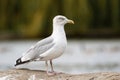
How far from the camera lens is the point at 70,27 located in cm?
957

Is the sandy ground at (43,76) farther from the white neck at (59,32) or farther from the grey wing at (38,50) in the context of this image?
the white neck at (59,32)

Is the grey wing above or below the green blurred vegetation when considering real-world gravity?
below

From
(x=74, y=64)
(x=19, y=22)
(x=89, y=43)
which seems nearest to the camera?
(x=74, y=64)

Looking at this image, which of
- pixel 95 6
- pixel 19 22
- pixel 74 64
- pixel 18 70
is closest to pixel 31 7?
pixel 19 22

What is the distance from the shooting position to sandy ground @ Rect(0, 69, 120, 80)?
4.69m

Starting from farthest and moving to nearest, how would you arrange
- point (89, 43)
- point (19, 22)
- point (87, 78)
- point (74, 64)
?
point (19, 22) → point (89, 43) → point (74, 64) → point (87, 78)

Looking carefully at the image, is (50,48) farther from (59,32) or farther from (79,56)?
(79,56)

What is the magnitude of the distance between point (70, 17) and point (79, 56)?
27.1 inches

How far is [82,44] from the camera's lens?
9250mm

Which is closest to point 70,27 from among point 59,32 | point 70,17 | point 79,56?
point 70,17

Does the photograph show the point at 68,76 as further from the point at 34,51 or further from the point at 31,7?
the point at 31,7

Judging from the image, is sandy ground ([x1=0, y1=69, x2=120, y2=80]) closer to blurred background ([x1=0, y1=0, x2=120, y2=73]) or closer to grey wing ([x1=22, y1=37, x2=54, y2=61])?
grey wing ([x1=22, y1=37, x2=54, y2=61])

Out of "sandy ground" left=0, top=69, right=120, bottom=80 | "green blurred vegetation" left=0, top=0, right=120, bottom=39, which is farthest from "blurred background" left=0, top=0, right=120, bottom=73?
"sandy ground" left=0, top=69, right=120, bottom=80

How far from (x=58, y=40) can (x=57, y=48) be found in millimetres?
62
